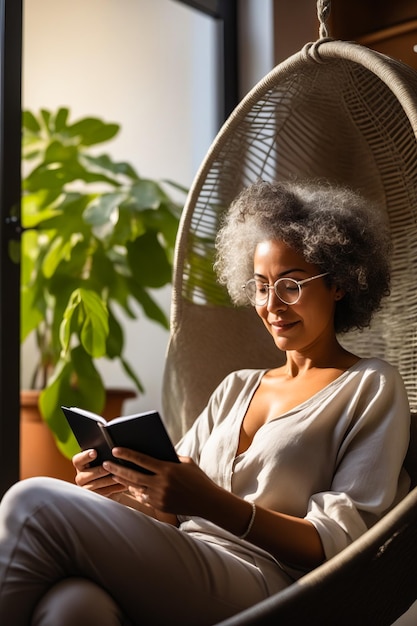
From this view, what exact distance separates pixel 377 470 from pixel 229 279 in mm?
577

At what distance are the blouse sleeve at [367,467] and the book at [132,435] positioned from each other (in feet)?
0.87

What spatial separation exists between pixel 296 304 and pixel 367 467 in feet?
1.10

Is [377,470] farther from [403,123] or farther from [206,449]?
[403,123]

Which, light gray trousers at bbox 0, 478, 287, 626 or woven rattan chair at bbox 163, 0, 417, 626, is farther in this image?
woven rattan chair at bbox 163, 0, 417, 626

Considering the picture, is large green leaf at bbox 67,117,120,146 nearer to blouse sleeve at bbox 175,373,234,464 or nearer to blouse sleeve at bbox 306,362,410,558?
blouse sleeve at bbox 175,373,234,464

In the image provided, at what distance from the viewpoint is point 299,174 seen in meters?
2.10

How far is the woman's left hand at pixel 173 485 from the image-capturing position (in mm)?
1293

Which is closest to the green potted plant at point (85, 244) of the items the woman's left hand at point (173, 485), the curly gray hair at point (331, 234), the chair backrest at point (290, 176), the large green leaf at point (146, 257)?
the large green leaf at point (146, 257)

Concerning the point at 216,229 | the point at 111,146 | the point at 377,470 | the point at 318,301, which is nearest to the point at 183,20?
the point at 111,146

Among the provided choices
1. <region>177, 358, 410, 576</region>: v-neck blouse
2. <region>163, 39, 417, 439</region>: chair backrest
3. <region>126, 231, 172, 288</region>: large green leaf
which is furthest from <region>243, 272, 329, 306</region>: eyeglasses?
<region>126, 231, 172, 288</region>: large green leaf

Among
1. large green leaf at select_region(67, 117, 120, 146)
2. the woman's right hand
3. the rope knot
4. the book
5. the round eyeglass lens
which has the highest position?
the rope knot

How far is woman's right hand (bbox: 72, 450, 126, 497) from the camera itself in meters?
1.47

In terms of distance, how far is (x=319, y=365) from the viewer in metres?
1.61

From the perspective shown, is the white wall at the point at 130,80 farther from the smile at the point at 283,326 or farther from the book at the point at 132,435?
the book at the point at 132,435
